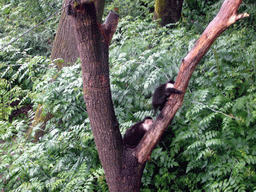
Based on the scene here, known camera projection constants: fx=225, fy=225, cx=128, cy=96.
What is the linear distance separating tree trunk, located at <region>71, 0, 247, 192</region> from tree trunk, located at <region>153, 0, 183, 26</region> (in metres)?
4.28

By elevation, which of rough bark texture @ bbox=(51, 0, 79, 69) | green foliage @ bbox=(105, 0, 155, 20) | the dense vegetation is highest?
green foliage @ bbox=(105, 0, 155, 20)

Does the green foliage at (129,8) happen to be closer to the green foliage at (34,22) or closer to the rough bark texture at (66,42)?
the green foliage at (34,22)

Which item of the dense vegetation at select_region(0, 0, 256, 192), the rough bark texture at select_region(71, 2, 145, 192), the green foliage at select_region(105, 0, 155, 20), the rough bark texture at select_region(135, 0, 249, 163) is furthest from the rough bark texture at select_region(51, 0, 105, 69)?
the rough bark texture at select_region(135, 0, 249, 163)

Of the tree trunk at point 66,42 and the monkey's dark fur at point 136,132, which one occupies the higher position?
the tree trunk at point 66,42

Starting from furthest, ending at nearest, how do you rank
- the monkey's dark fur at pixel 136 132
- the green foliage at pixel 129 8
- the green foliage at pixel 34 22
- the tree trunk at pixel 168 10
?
the green foliage at pixel 129 8 → the green foliage at pixel 34 22 → the tree trunk at pixel 168 10 → the monkey's dark fur at pixel 136 132

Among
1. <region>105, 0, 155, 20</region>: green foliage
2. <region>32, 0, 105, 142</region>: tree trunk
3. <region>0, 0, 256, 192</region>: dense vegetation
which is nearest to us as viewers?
<region>0, 0, 256, 192</region>: dense vegetation

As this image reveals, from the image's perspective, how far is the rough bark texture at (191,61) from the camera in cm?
225

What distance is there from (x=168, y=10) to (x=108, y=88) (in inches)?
187

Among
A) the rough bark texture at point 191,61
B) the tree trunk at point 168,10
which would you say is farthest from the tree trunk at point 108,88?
the tree trunk at point 168,10

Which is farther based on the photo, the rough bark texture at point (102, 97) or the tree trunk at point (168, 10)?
the tree trunk at point (168, 10)

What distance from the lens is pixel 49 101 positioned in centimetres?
400

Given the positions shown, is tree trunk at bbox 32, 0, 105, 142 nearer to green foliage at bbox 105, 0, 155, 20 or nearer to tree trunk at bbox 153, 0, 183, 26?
tree trunk at bbox 153, 0, 183, 26

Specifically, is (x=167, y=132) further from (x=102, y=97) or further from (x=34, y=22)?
(x=34, y=22)

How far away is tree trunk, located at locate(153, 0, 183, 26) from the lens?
6.28m
